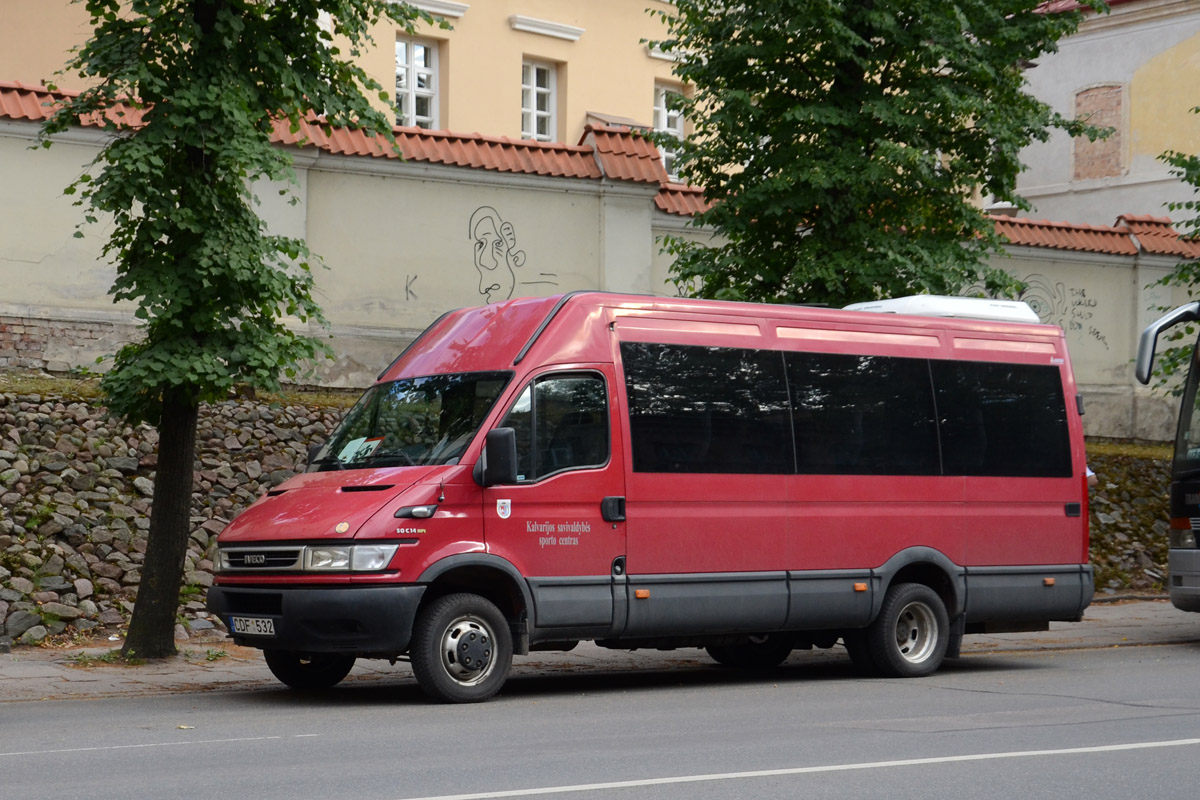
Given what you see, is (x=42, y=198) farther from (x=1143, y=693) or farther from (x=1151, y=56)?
(x=1151, y=56)

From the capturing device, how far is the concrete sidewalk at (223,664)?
11859mm

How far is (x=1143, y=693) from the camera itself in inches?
452

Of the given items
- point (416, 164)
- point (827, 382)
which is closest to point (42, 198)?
point (416, 164)

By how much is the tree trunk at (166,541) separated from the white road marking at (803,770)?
6.72 meters

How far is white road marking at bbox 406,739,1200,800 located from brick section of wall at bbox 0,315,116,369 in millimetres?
10753

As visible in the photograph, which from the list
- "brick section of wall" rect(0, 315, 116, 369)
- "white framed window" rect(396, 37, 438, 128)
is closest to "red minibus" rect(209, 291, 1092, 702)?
"brick section of wall" rect(0, 315, 116, 369)

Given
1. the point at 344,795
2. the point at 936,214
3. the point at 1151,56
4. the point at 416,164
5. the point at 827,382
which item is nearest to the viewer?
the point at 344,795

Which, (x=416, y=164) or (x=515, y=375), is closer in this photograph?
(x=515, y=375)

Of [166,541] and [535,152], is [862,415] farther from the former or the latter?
[535,152]

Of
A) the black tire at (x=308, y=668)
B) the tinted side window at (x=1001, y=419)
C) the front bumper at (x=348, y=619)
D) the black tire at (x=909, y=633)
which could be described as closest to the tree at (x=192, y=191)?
the black tire at (x=308, y=668)

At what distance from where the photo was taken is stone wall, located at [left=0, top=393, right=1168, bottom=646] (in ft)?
45.9

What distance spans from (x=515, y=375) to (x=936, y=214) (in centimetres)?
771

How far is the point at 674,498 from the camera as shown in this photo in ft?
38.8

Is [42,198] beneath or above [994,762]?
above
